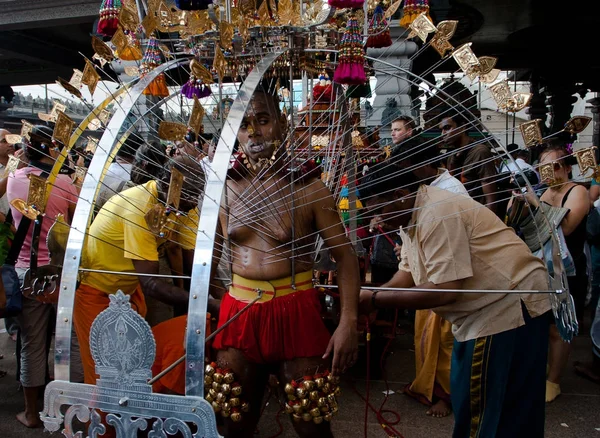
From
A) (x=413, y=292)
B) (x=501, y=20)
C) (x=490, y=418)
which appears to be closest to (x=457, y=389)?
(x=490, y=418)

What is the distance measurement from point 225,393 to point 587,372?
9.74ft

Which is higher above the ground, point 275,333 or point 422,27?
Result: point 422,27

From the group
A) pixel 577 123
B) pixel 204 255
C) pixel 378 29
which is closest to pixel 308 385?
pixel 204 255

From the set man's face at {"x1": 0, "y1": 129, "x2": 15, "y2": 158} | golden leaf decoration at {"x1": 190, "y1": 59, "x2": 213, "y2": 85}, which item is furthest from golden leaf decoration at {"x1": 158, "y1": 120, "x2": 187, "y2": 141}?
man's face at {"x1": 0, "y1": 129, "x2": 15, "y2": 158}

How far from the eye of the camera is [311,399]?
6.46 ft

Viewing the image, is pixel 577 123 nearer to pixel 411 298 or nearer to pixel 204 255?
pixel 411 298

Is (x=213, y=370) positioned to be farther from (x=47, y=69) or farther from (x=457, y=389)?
(x=47, y=69)

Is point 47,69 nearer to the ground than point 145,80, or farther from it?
farther from it

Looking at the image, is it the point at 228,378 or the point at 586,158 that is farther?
the point at 228,378

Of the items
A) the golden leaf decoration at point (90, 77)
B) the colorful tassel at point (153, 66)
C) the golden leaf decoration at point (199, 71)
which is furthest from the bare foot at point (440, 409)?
the golden leaf decoration at point (90, 77)

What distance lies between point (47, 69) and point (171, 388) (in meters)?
12.7

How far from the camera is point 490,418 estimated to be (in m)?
2.18

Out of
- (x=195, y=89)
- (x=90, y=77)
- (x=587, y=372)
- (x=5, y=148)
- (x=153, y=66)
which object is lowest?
(x=587, y=372)

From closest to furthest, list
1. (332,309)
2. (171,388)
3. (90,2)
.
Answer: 1. (171,388)
2. (332,309)
3. (90,2)
